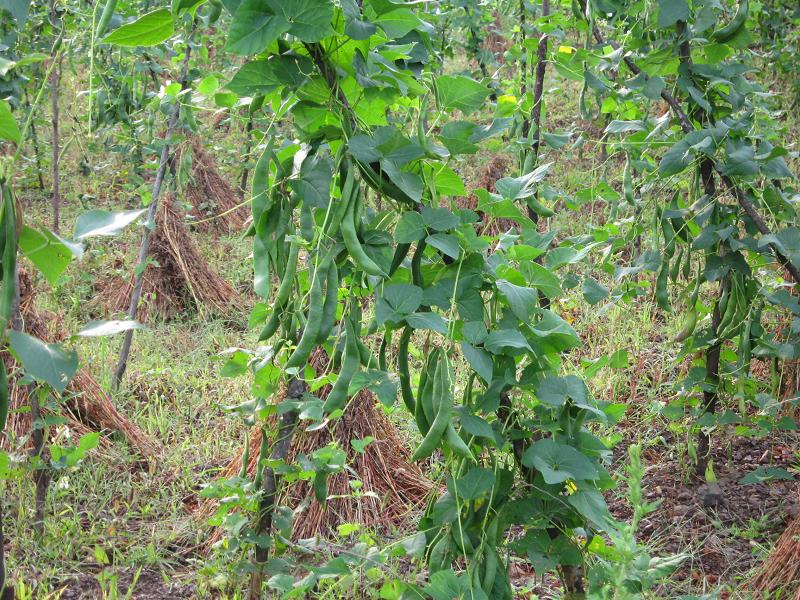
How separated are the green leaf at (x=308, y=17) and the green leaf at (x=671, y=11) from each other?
3.94 ft

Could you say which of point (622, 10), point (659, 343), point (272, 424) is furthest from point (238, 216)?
point (622, 10)

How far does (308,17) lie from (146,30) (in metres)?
0.25

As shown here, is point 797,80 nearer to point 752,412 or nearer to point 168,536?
point 752,412

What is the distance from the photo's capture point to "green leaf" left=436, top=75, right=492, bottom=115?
142cm

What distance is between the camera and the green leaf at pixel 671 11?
6.67 ft

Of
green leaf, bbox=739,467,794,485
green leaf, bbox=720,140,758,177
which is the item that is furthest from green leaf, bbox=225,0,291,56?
green leaf, bbox=739,467,794,485

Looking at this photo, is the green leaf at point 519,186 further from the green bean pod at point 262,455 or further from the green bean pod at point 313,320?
the green bean pod at point 262,455

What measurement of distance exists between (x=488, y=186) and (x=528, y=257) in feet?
14.3

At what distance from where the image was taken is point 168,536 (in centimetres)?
259

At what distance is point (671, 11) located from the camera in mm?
2045

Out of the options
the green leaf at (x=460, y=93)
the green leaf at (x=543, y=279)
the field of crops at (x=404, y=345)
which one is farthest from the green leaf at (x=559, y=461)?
the green leaf at (x=460, y=93)

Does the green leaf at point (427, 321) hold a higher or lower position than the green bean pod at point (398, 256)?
lower

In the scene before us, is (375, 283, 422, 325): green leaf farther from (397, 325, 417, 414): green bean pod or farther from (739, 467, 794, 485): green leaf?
(739, 467, 794, 485): green leaf

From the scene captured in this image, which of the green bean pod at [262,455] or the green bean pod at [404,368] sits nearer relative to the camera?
the green bean pod at [404,368]
